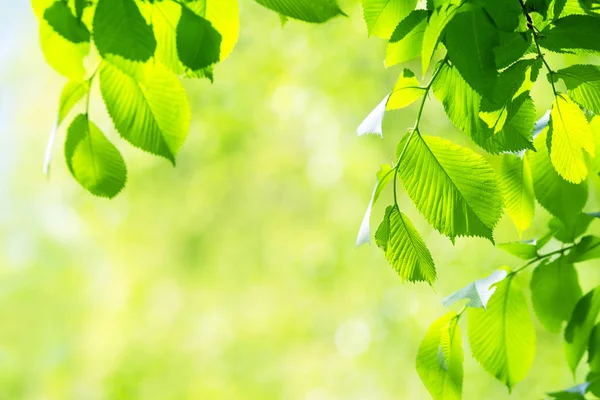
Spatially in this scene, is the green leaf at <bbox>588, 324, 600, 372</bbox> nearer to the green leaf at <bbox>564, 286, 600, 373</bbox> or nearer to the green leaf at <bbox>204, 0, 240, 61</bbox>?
the green leaf at <bbox>564, 286, 600, 373</bbox>

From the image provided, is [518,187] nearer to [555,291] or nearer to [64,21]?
[555,291]

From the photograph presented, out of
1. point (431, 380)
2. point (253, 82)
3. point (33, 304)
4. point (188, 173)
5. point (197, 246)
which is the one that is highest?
point (431, 380)

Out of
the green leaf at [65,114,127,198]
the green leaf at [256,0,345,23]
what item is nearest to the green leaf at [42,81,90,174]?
the green leaf at [65,114,127,198]

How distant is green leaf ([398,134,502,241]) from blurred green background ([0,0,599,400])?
2.58m

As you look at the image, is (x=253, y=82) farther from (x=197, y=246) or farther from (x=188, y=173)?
(x=197, y=246)

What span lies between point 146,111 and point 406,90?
0.49ft

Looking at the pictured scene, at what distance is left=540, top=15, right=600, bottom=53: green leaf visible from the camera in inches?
13.0

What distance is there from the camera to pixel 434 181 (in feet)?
1.24

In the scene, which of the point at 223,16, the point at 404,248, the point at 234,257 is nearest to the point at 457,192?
the point at 404,248

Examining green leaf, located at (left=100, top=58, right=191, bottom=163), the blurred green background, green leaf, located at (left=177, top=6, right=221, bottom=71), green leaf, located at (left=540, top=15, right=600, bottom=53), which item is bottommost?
the blurred green background

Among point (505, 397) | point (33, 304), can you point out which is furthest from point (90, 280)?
point (505, 397)

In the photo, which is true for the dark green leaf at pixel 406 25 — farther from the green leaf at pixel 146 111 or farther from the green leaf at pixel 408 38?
the green leaf at pixel 146 111

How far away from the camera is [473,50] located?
0.31m

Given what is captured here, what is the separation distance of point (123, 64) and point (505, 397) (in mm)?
2865
